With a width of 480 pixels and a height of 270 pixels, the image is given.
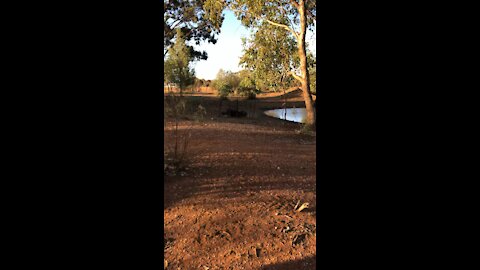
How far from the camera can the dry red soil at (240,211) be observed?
3.14 meters

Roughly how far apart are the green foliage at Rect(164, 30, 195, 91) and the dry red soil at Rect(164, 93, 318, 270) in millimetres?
1448

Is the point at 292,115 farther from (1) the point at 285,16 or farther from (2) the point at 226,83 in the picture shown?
(1) the point at 285,16

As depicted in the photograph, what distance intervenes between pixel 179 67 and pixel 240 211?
8.61 ft

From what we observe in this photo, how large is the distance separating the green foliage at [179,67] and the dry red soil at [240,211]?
1.45 meters

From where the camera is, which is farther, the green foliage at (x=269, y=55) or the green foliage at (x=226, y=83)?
the green foliage at (x=226, y=83)

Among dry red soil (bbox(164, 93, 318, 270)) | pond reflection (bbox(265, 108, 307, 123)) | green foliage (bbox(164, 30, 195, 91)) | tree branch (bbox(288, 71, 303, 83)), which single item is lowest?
dry red soil (bbox(164, 93, 318, 270))

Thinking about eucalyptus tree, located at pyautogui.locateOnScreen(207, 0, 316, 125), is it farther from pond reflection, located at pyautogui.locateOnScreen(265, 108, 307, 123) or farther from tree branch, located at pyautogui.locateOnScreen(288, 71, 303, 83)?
pond reflection, located at pyautogui.locateOnScreen(265, 108, 307, 123)

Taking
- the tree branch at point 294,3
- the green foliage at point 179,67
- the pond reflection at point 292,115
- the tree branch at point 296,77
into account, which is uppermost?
the tree branch at point 294,3

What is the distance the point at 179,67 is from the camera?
5.39 metres

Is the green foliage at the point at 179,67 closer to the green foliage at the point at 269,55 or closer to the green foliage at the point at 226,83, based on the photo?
the green foliage at the point at 269,55

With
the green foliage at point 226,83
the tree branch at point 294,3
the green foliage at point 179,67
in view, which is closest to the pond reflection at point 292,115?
the green foliage at point 226,83

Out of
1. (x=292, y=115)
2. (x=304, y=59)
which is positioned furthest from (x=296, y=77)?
(x=292, y=115)

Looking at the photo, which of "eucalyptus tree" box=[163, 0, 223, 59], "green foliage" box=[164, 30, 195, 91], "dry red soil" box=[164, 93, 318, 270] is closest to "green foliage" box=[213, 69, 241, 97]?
"eucalyptus tree" box=[163, 0, 223, 59]

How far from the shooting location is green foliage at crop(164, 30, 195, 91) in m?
5.37
